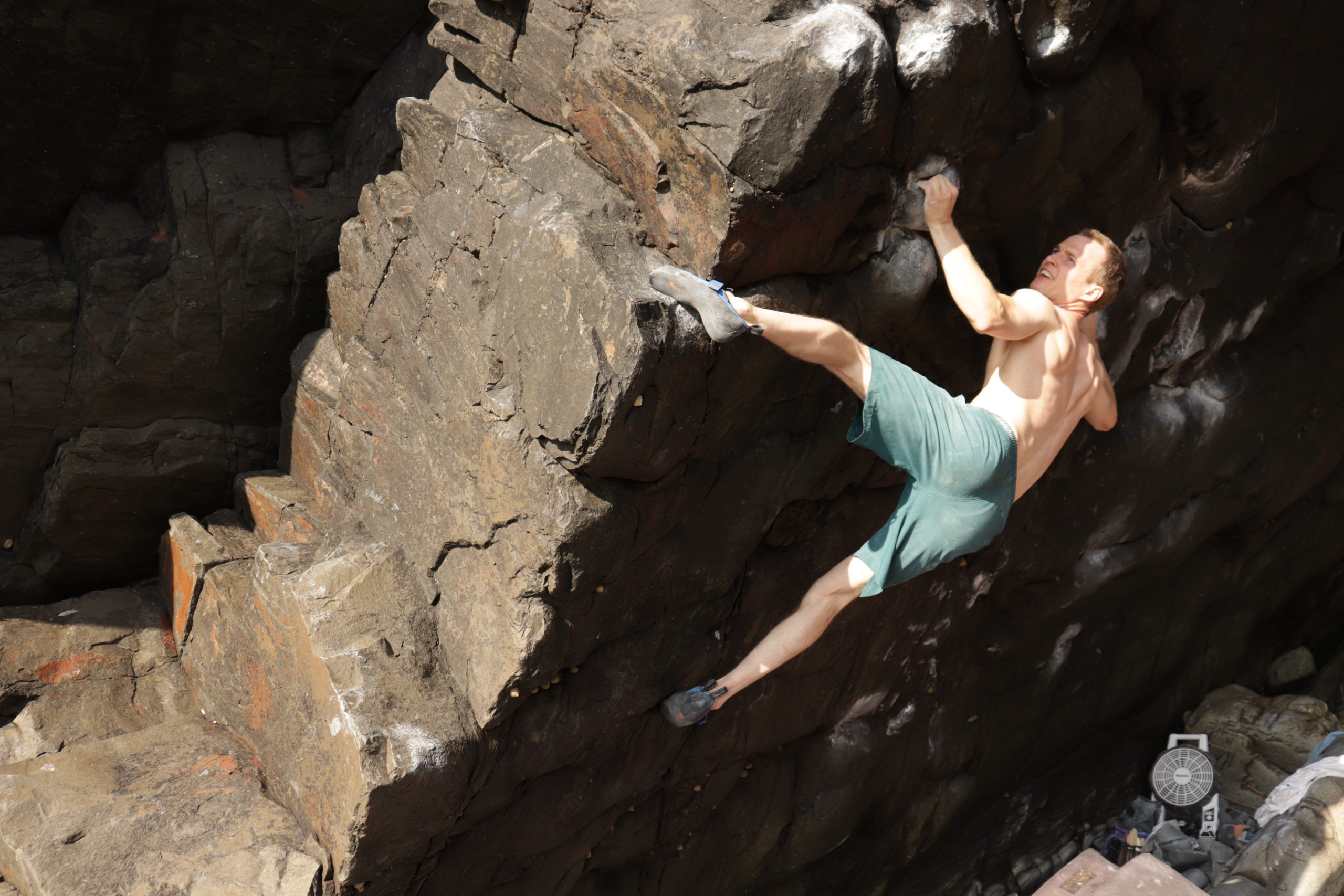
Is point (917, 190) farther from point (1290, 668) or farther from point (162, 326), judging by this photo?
point (1290, 668)

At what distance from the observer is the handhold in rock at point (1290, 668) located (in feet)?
26.1

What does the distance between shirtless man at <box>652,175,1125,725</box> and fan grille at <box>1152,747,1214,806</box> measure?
148 inches

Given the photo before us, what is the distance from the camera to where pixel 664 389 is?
3.37 metres

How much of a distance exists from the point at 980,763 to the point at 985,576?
1529 millimetres

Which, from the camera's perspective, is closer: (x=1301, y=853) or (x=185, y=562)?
(x=185, y=562)

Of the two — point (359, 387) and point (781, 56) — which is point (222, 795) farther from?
point (781, 56)

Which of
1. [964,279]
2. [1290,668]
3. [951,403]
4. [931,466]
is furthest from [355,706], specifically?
[1290,668]

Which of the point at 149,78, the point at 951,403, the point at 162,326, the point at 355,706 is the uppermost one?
the point at 149,78

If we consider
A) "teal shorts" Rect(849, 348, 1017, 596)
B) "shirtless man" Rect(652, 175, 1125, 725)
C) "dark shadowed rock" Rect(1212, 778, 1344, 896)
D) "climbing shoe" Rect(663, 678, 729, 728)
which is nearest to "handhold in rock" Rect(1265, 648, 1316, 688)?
"dark shadowed rock" Rect(1212, 778, 1344, 896)

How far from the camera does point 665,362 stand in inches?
130

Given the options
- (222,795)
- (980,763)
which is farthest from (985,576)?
(222,795)

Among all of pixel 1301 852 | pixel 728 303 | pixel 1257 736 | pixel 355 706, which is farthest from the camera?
pixel 1257 736

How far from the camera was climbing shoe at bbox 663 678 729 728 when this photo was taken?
417 centimetres

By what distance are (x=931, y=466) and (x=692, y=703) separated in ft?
4.25
